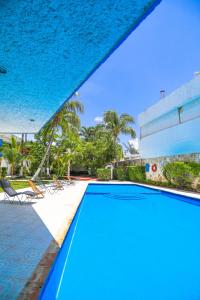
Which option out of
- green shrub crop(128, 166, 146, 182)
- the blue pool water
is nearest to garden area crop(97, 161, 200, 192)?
green shrub crop(128, 166, 146, 182)

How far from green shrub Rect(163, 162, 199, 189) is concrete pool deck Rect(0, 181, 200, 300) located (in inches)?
418

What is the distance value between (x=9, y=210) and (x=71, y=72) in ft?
19.8

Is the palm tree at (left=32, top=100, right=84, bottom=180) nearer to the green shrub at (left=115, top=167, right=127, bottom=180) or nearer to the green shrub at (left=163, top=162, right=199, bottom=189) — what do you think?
the green shrub at (left=115, top=167, right=127, bottom=180)

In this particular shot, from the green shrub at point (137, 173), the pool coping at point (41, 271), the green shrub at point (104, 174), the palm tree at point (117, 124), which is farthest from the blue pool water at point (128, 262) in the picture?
the palm tree at point (117, 124)

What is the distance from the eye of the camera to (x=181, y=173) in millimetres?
15945

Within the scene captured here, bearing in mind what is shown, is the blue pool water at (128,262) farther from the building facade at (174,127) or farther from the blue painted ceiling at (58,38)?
the building facade at (174,127)

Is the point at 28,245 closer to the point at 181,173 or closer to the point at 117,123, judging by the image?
the point at 181,173

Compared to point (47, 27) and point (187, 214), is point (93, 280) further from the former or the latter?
point (187, 214)

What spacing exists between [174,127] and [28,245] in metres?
20.3

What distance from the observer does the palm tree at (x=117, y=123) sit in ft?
100

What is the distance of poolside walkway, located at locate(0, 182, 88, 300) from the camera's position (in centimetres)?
310

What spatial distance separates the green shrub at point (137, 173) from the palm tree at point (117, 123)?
25.1 feet

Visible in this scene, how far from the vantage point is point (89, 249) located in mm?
5141

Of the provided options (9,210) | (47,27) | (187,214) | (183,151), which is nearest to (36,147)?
(183,151)
